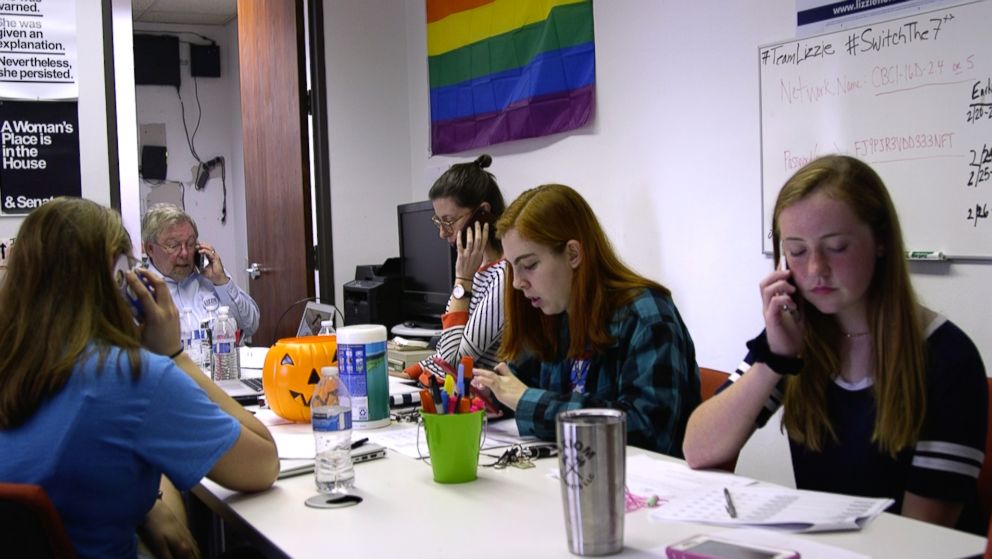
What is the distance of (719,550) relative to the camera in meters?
1.13

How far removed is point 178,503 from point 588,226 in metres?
1.03

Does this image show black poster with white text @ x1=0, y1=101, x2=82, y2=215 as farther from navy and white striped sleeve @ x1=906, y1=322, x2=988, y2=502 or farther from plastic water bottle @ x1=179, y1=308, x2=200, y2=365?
navy and white striped sleeve @ x1=906, y1=322, x2=988, y2=502

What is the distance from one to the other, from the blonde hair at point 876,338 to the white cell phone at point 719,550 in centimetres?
42

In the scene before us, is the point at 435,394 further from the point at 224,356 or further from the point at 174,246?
the point at 174,246

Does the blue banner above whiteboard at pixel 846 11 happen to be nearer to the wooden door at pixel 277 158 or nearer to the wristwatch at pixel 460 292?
the wristwatch at pixel 460 292

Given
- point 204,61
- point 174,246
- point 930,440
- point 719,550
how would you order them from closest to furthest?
point 719,550
point 930,440
point 174,246
point 204,61

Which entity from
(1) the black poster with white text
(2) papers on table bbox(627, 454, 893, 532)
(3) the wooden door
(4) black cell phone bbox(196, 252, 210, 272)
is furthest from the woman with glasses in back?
(1) the black poster with white text

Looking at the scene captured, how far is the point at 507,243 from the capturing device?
6.52ft

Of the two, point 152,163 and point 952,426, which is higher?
Result: point 152,163

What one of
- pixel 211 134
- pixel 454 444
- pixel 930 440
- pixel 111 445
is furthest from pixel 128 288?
pixel 211 134

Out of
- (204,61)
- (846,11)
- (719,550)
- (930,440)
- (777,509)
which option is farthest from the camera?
(204,61)

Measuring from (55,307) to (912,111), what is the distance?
2108 millimetres

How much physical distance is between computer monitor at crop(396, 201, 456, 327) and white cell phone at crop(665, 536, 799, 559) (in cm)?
252

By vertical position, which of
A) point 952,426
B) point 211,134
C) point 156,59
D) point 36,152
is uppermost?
point 156,59
